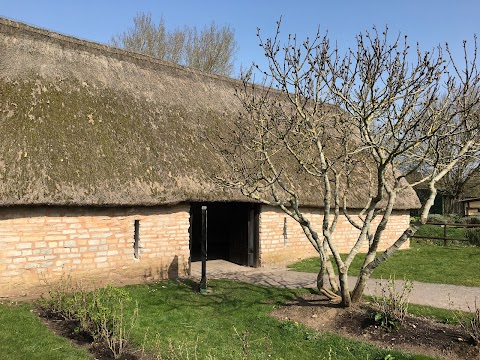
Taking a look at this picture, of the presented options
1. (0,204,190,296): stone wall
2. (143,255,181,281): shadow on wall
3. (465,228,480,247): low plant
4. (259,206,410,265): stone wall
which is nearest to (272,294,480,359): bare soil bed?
(143,255,181,281): shadow on wall

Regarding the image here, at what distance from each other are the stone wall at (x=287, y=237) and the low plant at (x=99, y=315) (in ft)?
17.3

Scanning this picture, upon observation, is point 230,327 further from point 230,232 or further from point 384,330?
point 230,232

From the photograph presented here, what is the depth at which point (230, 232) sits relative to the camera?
13406mm

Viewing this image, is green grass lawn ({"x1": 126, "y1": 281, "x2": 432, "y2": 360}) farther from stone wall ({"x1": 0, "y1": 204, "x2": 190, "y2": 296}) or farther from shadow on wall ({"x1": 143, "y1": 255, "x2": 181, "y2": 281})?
stone wall ({"x1": 0, "y1": 204, "x2": 190, "y2": 296})

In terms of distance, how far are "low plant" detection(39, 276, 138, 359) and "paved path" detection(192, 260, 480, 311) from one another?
3669 millimetres

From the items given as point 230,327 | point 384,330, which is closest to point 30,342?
point 230,327

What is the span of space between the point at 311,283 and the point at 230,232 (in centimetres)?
445

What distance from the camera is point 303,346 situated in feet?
19.2

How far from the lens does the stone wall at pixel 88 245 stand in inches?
306

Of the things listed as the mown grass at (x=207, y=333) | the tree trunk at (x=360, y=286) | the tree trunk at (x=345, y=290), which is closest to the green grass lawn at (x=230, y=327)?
the mown grass at (x=207, y=333)

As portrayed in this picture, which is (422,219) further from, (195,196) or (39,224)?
(39,224)

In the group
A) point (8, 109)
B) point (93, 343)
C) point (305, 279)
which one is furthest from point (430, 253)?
point (8, 109)

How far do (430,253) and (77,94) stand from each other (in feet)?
41.1

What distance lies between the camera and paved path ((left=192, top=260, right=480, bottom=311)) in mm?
7836
